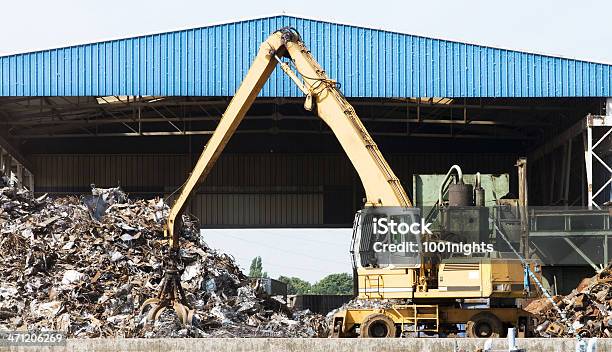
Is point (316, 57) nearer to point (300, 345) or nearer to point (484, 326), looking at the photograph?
point (484, 326)

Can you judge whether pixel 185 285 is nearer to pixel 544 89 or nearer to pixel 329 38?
pixel 329 38

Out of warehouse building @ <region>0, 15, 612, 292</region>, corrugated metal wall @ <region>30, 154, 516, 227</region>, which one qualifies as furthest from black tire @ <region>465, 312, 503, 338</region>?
corrugated metal wall @ <region>30, 154, 516, 227</region>

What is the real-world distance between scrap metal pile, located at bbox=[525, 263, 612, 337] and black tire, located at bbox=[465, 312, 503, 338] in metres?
3.65

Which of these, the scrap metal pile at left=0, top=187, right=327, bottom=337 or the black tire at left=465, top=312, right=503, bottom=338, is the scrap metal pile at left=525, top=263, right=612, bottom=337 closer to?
the black tire at left=465, top=312, right=503, bottom=338

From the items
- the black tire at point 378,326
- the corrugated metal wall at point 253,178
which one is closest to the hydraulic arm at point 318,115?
the black tire at point 378,326

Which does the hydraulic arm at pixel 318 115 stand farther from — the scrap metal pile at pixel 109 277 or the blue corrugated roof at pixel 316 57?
the blue corrugated roof at pixel 316 57

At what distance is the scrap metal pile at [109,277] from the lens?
22375mm

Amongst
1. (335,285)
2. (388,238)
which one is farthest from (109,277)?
(335,285)

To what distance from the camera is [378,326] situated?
18828 millimetres

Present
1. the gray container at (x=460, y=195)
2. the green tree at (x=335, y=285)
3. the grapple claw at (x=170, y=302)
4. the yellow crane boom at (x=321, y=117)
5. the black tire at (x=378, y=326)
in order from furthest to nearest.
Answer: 1. the green tree at (x=335, y=285)
2. the grapple claw at (x=170, y=302)
3. the yellow crane boom at (x=321, y=117)
4. the gray container at (x=460, y=195)
5. the black tire at (x=378, y=326)

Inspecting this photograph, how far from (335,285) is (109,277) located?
4026 inches

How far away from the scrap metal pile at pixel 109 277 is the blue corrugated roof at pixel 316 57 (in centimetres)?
351

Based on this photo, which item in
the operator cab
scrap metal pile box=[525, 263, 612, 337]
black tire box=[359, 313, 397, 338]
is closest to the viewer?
black tire box=[359, 313, 397, 338]

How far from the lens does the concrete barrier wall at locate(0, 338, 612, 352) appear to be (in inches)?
632
